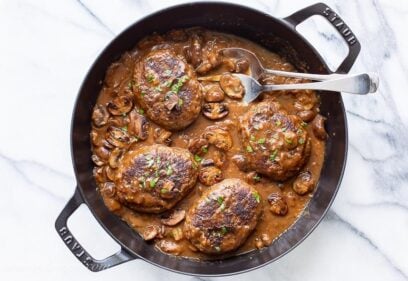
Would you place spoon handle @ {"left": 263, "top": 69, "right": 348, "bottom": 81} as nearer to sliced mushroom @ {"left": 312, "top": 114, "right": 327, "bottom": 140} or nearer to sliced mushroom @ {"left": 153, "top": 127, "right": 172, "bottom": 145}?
sliced mushroom @ {"left": 312, "top": 114, "right": 327, "bottom": 140}

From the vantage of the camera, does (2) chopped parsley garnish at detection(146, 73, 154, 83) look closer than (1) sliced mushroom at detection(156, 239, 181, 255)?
Yes

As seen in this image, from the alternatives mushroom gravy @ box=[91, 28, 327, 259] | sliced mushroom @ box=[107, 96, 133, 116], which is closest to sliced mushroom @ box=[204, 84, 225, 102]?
mushroom gravy @ box=[91, 28, 327, 259]

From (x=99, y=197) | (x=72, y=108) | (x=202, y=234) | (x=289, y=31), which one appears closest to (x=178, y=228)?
(x=202, y=234)

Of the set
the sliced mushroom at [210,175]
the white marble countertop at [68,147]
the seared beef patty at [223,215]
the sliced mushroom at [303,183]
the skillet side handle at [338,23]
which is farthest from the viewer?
the white marble countertop at [68,147]

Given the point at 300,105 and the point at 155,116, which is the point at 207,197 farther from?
the point at 300,105

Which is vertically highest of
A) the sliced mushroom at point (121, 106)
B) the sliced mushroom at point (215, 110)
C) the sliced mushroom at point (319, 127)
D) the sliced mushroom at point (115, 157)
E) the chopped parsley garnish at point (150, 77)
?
the chopped parsley garnish at point (150, 77)

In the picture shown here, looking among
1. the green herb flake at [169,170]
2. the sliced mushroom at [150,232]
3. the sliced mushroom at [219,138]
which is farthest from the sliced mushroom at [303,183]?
the sliced mushroom at [150,232]

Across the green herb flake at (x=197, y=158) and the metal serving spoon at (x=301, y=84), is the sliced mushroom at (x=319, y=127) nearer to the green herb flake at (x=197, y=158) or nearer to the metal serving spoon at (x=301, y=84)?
the metal serving spoon at (x=301, y=84)
